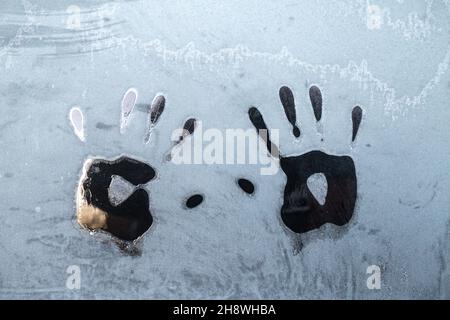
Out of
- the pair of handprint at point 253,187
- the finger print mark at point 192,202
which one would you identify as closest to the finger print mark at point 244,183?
the pair of handprint at point 253,187

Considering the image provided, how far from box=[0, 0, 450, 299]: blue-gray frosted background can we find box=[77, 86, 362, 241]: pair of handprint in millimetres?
20

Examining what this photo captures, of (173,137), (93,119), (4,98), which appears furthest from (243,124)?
(4,98)

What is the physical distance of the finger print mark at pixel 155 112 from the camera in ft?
3.68

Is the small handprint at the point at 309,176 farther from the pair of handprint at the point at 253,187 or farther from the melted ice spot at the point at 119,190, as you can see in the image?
the melted ice spot at the point at 119,190

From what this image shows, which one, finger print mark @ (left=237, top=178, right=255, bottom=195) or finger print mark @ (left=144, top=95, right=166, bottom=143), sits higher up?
finger print mark @ (left=144, top=95, right=166, bottom=143)

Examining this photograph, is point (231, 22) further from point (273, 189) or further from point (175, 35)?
point (273, 189)

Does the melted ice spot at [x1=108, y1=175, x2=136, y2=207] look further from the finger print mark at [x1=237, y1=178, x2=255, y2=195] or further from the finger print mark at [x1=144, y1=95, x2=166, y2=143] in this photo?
the finger print mark at [x1=237, y1=178, x2=255, y2=195]

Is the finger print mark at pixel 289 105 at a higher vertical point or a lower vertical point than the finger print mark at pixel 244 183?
higher

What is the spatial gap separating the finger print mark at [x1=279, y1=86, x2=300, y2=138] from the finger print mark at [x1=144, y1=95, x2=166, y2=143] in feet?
0.95

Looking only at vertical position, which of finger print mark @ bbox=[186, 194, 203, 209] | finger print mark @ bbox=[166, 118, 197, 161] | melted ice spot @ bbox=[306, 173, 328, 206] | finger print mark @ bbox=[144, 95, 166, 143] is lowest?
finger print mark @ bbox=[186, 194, 203, 209]

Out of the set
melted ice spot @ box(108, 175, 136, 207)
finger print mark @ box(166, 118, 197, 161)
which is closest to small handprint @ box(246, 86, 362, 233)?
finger print mark @ box(166, 118, 197, 161)

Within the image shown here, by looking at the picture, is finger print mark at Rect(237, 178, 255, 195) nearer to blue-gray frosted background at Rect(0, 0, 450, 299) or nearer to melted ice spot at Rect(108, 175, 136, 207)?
blue-gray frosted background at Rect(0, 0, 450, 299)

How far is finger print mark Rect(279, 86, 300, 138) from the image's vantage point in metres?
1.13

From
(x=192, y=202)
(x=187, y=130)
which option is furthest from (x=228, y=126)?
(x=192, y=202)
